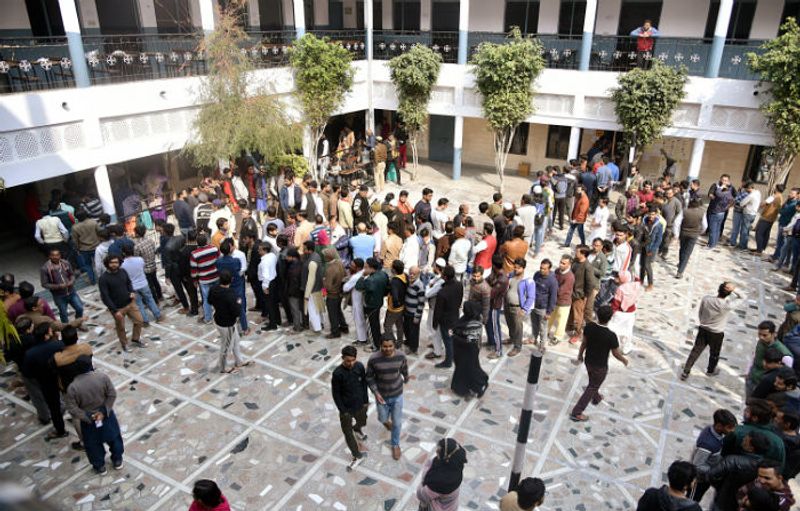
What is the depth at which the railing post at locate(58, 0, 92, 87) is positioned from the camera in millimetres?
11594

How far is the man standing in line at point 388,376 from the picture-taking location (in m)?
6.30

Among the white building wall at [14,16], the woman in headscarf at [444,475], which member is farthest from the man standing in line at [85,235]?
the woman in headscarf at [444,475]

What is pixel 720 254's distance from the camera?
42.8 feet

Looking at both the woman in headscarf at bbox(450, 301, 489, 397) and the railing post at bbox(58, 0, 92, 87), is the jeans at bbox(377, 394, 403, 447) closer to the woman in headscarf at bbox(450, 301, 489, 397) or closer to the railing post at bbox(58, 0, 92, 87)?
Result: the woman in headscarf at bbox(450, 301, 489, 397)

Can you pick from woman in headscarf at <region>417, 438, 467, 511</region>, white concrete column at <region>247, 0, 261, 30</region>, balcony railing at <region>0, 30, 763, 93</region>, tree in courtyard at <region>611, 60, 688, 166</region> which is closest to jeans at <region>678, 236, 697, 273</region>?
tree in courtyard at <region>611, 60, 688, 166</region>

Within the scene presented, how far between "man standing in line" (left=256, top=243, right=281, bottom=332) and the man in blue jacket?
4073 millimetres

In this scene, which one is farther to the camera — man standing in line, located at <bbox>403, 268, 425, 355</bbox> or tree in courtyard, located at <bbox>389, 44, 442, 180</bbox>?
tree in courtyard, located at <bbox>389, 44, 442, 180</bbox>

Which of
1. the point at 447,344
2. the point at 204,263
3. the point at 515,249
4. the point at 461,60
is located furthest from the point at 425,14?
the point at 447,344

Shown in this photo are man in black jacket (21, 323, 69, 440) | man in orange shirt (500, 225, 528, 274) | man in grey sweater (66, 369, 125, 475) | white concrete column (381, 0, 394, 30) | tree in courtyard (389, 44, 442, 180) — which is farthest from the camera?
white concrete column (381, 0, 394, 30)

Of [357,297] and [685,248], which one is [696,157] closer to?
[685,248]

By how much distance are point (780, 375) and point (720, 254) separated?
310 inches

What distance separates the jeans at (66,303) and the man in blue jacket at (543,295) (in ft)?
24.7

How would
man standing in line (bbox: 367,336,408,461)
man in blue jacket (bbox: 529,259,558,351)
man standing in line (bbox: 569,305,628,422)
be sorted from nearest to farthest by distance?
man standing in line (bbox: 367,336,408,461), man standing in line (bbox: 569,305,628,422), man in blue jacket (bbox: 529,259,558,351)

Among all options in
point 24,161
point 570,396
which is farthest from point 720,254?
point 24,161
